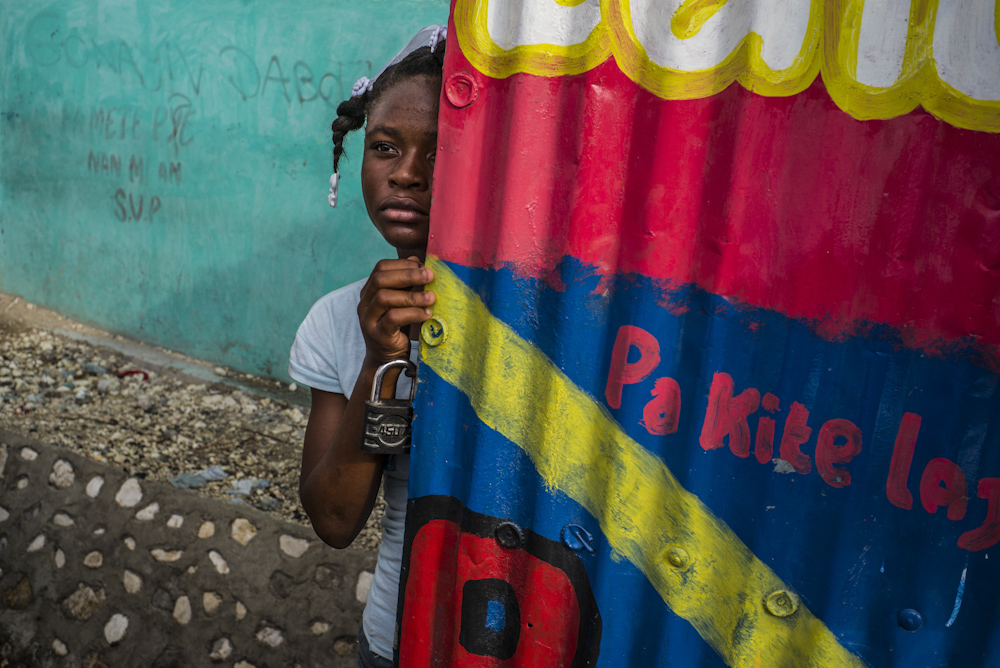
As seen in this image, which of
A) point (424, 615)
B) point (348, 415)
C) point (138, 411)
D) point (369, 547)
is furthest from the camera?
point (138, 411)

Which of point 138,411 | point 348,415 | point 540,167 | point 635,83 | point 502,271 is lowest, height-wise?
point 138,411

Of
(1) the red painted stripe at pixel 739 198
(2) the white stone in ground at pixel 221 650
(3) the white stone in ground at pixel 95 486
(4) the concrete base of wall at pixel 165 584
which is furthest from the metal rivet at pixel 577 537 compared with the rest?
(3) the white stone in ground at pixel 95 486

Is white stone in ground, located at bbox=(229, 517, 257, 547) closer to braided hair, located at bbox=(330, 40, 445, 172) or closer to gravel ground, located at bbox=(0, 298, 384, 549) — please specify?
gravel ground, located at bbox=(0, 298, 384, 549)

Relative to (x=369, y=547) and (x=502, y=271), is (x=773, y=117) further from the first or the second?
(x=369, y=547)

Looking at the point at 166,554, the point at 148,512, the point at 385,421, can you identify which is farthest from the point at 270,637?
the point at 385,421

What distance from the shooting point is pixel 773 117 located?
2.67 feet

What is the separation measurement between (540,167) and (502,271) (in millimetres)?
153

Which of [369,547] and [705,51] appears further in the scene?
[369,547]

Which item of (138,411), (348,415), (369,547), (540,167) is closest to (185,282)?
(138,411)

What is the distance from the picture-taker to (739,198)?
83 cm

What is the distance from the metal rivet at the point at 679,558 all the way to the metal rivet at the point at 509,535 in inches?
8.3

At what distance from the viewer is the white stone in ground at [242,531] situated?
2774 mm

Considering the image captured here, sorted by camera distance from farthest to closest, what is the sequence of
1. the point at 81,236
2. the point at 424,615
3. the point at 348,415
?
the point at 81,236 < the point at 348,415 < the point at 424,615

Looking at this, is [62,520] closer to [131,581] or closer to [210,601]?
[131,581]
